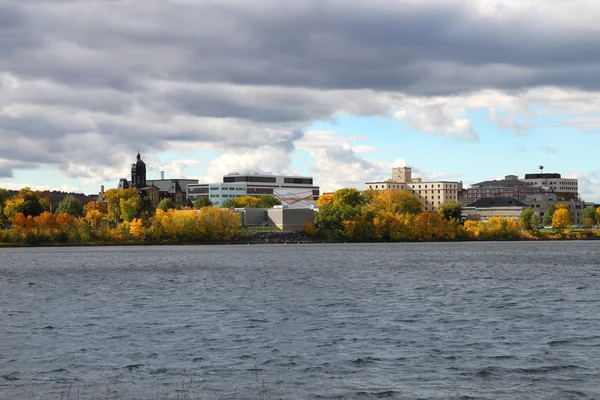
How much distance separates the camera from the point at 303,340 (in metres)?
40.9

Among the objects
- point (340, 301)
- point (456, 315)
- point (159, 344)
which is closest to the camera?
point (159, 344)

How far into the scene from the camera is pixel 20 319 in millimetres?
51250

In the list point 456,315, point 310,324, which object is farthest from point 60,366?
point 456,315

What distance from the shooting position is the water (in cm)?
3039

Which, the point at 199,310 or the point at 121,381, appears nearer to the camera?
the point at 121,381

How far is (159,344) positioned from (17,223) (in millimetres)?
167877

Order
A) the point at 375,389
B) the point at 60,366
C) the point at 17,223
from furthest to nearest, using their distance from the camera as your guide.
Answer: the point at 17,223, the point at 60,366, the point at 375,389

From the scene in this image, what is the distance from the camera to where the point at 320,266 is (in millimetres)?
109875

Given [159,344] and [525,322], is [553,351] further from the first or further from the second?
[159,344]

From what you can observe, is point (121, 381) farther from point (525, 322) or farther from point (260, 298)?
point (260, 298)

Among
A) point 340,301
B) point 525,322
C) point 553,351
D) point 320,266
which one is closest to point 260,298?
point 340,301

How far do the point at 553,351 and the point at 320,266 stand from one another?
73120 millimetres

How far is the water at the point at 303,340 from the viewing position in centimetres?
3039

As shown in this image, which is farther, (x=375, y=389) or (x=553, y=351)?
(x=553, y=351)
